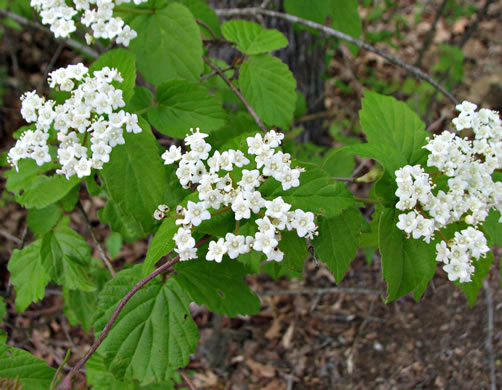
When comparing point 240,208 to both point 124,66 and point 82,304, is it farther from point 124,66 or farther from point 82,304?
point 82,304

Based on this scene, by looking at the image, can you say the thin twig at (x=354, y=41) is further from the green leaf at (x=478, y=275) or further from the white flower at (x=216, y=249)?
the white flower at (x=216, y=249)

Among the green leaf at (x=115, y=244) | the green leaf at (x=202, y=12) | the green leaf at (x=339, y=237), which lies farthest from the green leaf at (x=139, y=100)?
the green leaf at (x=115, y=244)

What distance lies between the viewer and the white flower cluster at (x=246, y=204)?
1493mm

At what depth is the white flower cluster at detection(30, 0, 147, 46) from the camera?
1.92 meters

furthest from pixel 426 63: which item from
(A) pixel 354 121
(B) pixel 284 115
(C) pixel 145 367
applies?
(C) pixel 145 367

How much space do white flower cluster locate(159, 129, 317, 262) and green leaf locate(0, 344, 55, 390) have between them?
83 cm

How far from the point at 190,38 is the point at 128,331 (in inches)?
53.5

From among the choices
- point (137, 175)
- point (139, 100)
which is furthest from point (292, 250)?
point (139, 100)

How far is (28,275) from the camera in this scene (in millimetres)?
2449

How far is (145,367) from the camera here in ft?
6.42

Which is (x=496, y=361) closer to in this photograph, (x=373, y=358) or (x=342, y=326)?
(x=373, y=358)

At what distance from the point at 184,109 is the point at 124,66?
0.33m

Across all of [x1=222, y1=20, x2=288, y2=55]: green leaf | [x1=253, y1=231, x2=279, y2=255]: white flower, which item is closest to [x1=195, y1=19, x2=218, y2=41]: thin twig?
[x1=222, y1=20, x2=288, y2=55]: green leaf

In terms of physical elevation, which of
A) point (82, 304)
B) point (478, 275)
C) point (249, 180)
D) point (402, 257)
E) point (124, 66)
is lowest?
point (82, 304)
